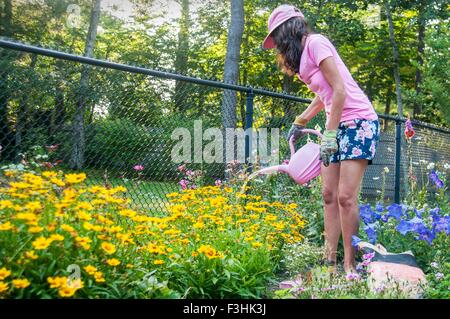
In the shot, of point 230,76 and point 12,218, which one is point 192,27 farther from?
point 12,218

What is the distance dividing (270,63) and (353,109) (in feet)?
51.3

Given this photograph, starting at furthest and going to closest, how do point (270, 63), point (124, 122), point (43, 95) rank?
point (270, 63)
point (43, 95)
point (124, 122)

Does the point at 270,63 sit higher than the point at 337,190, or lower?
higher

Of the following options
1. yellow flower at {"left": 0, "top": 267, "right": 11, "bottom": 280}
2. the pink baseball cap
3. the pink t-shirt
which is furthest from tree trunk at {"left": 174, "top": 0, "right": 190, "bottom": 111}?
yellow flower at {"left": 0, "top": 267, "right": 11, "bottom": 280}

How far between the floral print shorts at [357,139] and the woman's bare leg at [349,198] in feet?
0.17

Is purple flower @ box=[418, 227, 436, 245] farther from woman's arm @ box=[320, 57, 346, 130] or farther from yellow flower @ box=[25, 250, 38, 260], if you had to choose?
yellow flower @ box=[25, 250, 38, 260]

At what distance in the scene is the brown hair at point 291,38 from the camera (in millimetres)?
3256

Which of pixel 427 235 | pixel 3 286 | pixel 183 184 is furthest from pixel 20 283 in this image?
pixel 183 184

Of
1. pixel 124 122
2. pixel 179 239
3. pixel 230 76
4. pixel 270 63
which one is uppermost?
pixel 270 63

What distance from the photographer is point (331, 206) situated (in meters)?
3.51

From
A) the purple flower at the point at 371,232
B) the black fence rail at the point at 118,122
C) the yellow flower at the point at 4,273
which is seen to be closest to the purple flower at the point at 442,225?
the purple flower at the point at 371,232

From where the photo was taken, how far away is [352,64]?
1947cm

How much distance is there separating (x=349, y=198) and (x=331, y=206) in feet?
0.88
